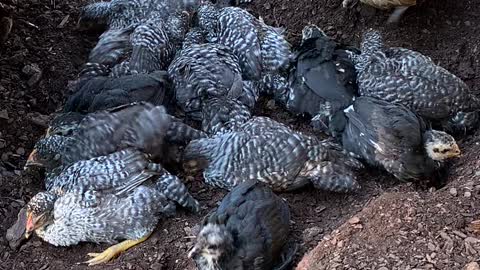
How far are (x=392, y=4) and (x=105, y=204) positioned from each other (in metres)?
2.45

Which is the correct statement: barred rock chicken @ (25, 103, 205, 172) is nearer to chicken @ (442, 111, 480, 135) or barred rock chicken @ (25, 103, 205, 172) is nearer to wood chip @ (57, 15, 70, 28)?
wood chip @ (57, 15, 70, 28)

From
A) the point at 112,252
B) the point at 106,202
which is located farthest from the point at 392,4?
the point at 112,252

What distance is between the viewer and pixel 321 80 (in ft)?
15.8

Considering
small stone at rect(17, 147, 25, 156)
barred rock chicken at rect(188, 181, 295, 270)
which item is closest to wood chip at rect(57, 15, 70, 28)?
small stone at rect(17, 147, 25, 156)

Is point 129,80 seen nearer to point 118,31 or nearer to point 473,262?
point 118,31

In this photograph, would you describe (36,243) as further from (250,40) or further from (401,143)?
(401,143)

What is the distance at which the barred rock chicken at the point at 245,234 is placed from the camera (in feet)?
12.1

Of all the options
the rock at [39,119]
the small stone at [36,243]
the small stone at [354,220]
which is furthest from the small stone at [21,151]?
the small stone at [354,220]

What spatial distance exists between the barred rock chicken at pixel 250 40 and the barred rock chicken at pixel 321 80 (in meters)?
0.19

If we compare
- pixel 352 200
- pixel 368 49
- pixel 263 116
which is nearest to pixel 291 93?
pixel 263 116

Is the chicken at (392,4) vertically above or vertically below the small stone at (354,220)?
above

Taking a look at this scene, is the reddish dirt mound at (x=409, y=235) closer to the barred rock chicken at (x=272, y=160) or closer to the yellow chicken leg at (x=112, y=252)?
the barred rock chicken at (x=272, y=160)

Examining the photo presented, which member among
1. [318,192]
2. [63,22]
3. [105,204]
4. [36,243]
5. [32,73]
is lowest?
[36,243]

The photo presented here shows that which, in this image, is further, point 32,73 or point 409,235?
point 32,73
